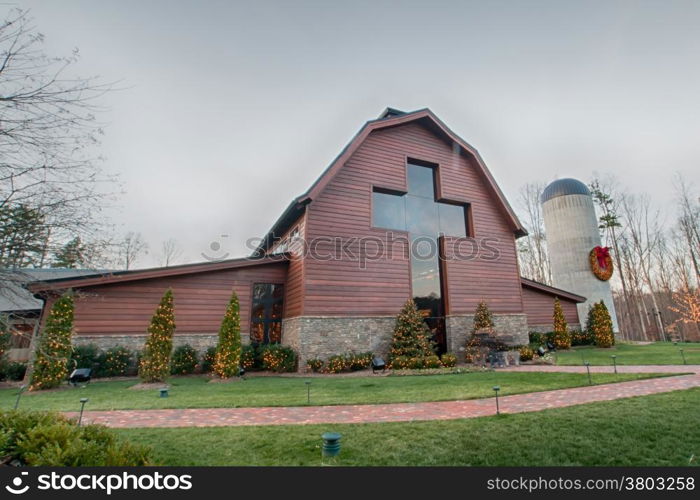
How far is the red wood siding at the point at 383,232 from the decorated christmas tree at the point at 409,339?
23.2 inches

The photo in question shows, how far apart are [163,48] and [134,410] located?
26.3 feet

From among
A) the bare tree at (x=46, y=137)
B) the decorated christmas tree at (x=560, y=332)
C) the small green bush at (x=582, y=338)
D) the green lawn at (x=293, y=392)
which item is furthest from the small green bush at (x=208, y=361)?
the small green bush at (x=582, y=338)

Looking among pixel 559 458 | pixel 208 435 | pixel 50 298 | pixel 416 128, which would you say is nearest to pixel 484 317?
pixel 416 128

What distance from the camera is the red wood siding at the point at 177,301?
10992 millimetres

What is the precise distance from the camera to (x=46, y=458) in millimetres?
2576

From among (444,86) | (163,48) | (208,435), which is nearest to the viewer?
(208,435)

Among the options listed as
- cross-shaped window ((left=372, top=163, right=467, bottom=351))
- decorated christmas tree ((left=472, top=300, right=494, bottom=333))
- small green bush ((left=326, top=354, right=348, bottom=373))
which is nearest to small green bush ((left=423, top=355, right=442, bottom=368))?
cross-shaped window ((left=372, top=163, right=467, bottom=351))

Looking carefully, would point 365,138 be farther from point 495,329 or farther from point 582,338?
point 582,338

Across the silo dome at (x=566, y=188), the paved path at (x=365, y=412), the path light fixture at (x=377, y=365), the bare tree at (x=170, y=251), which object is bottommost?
the paved path at (x=365, y=412)

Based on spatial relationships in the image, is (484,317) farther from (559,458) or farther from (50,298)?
(50,298)

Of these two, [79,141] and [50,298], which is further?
[50,298]

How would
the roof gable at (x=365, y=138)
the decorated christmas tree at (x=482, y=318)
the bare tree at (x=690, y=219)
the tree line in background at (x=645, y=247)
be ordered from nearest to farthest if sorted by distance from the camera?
1. the roof gable at (x=365, y=138)
2. the decorated christmas tree at (x=482, y=318)
3. the bare tree at (x=690, y=219)
4. the tree line in background at (x=645, y=247)

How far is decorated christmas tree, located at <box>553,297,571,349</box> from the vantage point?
17266 millimetres

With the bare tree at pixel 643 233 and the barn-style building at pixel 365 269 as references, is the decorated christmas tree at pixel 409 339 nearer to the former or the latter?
the barn-style building at pixel 365 269
